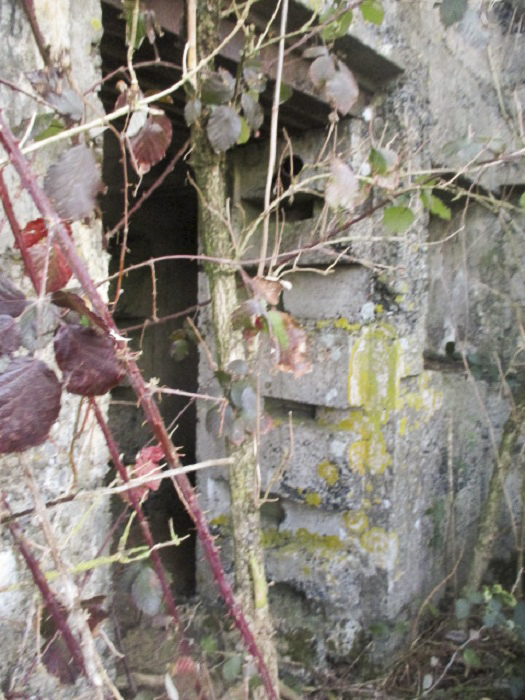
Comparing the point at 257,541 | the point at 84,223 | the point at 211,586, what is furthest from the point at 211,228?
the point at 211,586

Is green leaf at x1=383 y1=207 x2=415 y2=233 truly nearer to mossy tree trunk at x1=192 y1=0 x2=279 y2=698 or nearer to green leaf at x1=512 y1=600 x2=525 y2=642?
mossy tree trunk at x1=192 y1=0 x2=279 y2=698

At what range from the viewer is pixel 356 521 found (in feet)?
7.03

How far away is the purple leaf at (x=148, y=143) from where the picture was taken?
1134 mm

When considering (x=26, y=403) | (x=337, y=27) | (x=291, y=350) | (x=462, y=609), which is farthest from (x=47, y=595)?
(x=462, y=609)

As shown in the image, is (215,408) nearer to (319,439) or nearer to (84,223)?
(84,223)

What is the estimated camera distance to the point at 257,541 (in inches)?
57.7

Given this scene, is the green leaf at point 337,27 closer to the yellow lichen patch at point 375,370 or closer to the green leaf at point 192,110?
the green leaf at point 192,110

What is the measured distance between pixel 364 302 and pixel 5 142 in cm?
148

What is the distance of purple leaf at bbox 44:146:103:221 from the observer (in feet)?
2.81

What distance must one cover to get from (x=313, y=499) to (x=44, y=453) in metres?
1.21

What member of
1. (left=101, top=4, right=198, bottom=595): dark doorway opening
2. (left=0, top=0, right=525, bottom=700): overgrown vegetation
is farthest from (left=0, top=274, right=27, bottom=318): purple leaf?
(left=101, top=4, right=198, bottom=595): dark doorway opening

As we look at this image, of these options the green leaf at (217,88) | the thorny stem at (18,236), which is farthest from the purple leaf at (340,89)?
the thorny stem at (18,236)

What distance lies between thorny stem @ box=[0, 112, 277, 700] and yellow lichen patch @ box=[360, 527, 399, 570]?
958mm

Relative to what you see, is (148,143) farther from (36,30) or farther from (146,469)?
(146,469)
